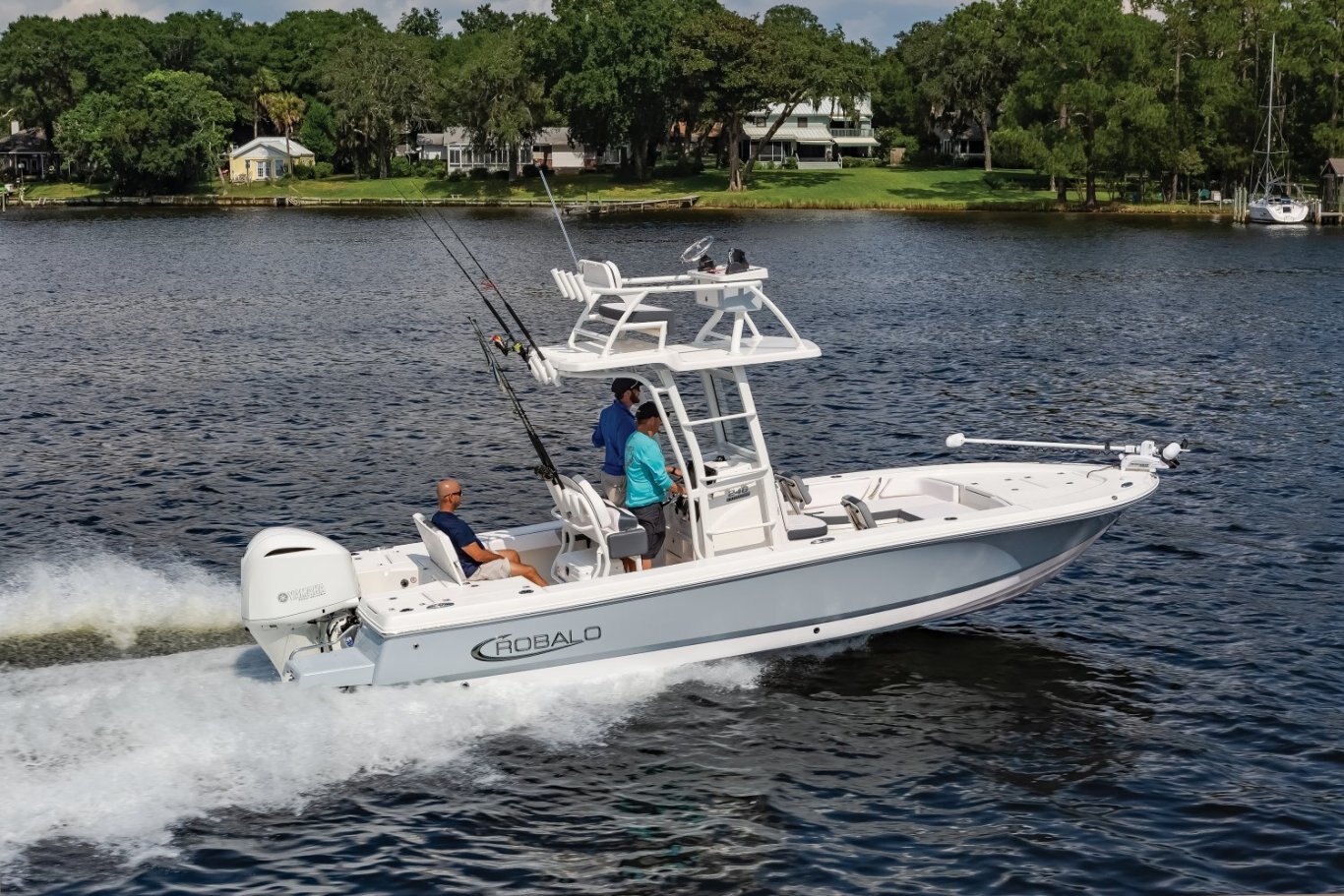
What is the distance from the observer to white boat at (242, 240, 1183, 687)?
13594 millimetres

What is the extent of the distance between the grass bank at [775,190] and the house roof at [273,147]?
584 cm

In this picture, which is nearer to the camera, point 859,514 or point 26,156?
point 859,514

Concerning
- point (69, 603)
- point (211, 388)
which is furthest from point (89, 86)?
point (69, 603)

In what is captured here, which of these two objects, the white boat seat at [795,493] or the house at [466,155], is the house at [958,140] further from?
the white boat seat at [795,493]

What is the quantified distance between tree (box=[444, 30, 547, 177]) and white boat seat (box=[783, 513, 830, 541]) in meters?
97.6

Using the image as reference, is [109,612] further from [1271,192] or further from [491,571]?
[1271,192]

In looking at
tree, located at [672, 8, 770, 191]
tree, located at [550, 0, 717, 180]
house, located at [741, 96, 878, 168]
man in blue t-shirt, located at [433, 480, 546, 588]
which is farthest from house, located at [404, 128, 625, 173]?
man in blue t-shirt, located at [433, 480, 546, 588]

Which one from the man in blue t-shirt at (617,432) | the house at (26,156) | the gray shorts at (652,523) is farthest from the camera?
the house at (26,156)

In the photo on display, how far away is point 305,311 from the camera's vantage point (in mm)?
47781

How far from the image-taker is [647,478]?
1465cm

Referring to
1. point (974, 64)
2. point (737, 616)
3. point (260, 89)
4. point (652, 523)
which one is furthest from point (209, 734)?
point (260, 89)

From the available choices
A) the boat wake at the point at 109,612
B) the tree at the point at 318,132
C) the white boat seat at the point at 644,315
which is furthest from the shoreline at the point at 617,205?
the white boat seat at the point at 644,315

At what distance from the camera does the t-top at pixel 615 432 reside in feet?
48.9

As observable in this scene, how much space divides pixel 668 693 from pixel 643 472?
2227 mm
